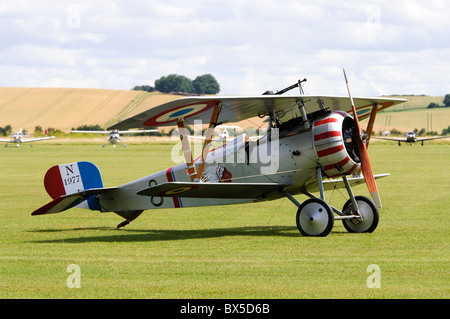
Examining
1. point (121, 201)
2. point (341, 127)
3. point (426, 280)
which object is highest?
point (341, 127)

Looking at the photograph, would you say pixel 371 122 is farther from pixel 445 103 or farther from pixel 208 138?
pixel 445 103

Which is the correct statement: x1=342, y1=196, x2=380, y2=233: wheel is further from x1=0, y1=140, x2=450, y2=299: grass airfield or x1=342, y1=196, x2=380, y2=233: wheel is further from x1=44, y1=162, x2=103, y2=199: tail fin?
x1=44, y1=162, x2=103, y2=199: tail fin

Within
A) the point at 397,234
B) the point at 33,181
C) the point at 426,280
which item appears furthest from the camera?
the point at 33,181

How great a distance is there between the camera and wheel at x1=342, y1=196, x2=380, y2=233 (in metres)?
12.1

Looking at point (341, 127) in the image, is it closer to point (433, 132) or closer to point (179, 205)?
point (179, 205)

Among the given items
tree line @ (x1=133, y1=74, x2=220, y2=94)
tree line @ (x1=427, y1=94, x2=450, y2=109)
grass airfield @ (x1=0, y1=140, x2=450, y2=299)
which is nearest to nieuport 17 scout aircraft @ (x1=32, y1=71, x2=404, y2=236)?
grass airfield @ (x1=0, y1=140, x2=450, y2=299)

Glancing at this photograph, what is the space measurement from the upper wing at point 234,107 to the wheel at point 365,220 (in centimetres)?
180

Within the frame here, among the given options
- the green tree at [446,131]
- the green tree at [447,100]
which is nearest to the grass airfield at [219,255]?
the green tree at [446,131]

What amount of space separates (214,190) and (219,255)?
180 cm

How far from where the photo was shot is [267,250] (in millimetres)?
10266

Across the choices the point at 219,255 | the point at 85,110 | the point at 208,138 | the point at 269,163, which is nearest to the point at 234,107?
the point at 208,138

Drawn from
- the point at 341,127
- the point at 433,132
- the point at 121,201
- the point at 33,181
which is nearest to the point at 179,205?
the point at 121,201

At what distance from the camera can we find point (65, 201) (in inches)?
476

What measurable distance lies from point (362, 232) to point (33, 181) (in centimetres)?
1778
